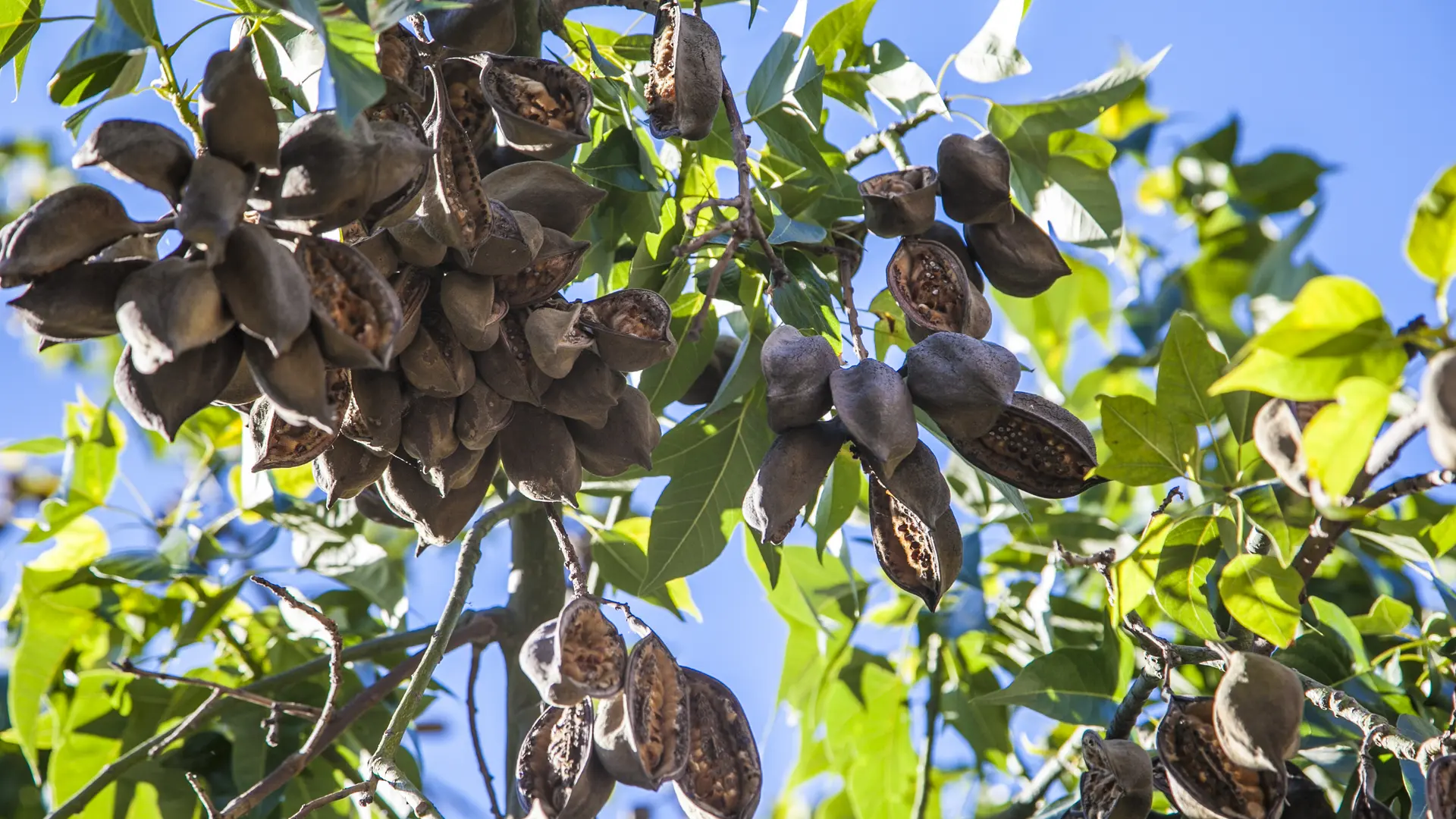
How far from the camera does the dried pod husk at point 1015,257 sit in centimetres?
161

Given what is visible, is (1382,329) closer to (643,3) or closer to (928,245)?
(928,245)

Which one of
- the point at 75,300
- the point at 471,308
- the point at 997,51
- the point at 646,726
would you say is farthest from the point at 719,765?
the point at 997,51

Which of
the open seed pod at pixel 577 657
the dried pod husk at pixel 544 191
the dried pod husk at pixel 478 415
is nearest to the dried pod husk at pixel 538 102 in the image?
the dried pod husk at pixel 544 191

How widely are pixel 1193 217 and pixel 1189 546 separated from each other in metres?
2.21

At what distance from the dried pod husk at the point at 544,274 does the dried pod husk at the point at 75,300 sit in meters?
0.37

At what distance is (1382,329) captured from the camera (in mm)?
916

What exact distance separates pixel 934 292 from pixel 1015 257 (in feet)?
0.46

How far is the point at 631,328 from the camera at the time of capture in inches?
53.3

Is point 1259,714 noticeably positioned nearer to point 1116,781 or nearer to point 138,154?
point 1116,781

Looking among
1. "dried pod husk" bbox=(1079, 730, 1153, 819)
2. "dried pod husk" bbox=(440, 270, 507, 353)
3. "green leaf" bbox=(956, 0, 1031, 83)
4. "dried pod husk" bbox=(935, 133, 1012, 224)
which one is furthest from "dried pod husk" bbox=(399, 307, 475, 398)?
"green leaf" bbox=(956, 0, 1031, 83)

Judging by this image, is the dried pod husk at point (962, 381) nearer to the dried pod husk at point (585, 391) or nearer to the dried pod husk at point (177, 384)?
the dried pod husk at point (585, 391)

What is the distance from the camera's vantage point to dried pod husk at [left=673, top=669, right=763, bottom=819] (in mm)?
1221

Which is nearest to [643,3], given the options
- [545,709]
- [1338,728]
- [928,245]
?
[928,245]

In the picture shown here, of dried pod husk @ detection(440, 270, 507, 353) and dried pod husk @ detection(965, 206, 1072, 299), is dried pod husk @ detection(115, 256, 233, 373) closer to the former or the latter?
dried pod husk @ detection(440, 270, 507, 353)
